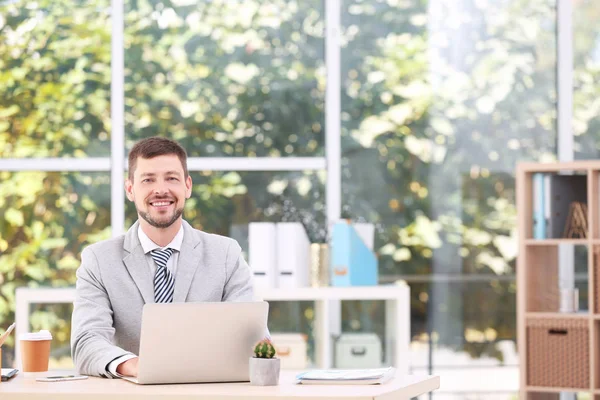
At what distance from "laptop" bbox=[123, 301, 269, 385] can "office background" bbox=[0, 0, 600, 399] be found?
8.50 ft

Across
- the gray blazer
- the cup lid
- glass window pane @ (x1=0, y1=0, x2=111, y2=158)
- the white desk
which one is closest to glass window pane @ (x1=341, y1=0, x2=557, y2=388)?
the white desk

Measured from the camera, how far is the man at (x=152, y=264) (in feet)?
9.65

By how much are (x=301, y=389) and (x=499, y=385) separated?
9.94 feet

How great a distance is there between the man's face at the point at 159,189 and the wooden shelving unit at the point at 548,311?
2216mm

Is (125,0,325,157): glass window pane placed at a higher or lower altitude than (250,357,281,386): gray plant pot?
higher

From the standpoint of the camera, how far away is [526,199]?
15.4 feet

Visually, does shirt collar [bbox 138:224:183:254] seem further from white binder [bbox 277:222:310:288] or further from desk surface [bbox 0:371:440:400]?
white binder [bbox 277:222:310:288]

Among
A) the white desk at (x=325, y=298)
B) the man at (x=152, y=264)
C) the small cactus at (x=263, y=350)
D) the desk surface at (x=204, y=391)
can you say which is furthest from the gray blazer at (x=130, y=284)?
the white desk at (x=325, y=298)

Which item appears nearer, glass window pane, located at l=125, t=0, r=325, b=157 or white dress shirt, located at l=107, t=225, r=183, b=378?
white dress shirt, located at l=107, t=225, r=183, b=378

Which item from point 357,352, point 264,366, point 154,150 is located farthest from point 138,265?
point 357,352

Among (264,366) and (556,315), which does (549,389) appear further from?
(264,366)

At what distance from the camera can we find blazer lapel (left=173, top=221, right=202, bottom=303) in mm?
2955

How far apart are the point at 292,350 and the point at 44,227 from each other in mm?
1500

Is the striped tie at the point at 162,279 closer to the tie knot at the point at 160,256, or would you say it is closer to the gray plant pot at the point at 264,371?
the tie knot at the point at 160,256
